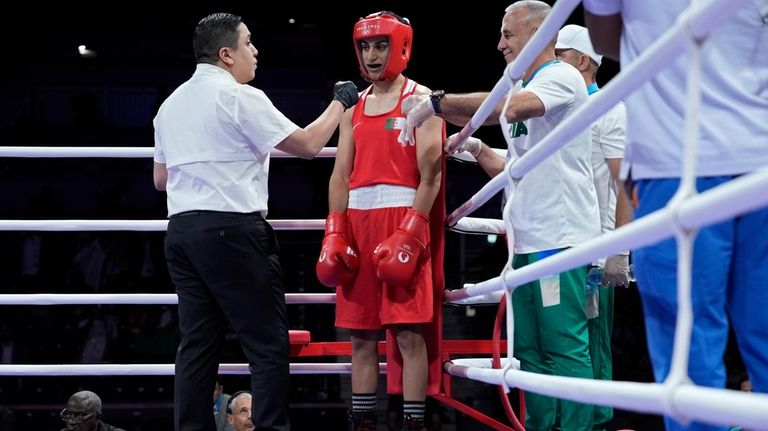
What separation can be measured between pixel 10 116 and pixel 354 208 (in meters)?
8.76

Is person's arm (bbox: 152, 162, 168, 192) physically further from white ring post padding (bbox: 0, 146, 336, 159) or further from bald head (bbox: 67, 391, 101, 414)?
bald head (bbox: 67, 391, 101, 414)

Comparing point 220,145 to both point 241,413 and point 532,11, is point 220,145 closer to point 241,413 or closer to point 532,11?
point 532,11

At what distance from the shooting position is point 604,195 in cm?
290

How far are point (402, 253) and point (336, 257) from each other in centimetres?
22

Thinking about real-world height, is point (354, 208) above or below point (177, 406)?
above

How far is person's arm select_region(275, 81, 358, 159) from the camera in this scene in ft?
9.06

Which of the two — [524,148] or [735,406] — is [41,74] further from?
[735,406]

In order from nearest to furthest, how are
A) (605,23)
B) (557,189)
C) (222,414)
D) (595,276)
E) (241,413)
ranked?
(605,23) → (557,189) → (595,276) → (241,413) → (222,414)

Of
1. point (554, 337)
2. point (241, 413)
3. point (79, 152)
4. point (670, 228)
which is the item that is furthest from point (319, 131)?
point (241, 413)

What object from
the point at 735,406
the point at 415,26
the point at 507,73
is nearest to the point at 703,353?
the point at 735,406

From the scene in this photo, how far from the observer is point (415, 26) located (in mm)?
9070

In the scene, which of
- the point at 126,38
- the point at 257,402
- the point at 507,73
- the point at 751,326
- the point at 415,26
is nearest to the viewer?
the point at 751,326

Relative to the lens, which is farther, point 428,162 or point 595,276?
point 428,162

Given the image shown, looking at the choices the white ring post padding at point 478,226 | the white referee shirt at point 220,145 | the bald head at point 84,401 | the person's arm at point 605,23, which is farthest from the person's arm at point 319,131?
the bald head at point 84,401
